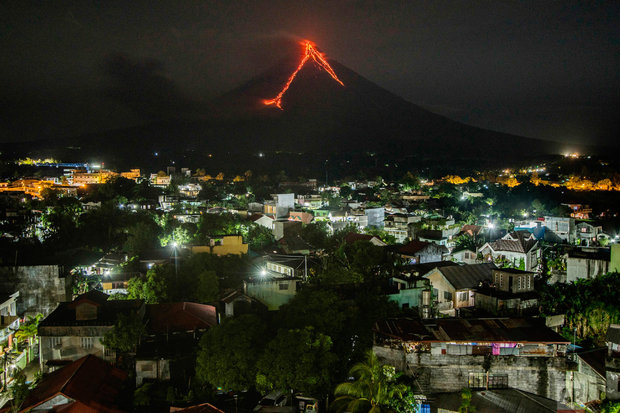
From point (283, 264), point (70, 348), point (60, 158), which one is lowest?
point (70, 348)

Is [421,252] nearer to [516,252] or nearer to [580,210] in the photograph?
[516,252]

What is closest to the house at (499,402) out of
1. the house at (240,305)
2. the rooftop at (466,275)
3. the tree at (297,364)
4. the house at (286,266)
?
the tree at (297,364)

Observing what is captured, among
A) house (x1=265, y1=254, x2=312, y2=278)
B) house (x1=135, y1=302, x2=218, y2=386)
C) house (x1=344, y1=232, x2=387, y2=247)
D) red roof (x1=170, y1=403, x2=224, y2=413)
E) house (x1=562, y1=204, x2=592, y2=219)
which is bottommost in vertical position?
red roof (x1=170, y1=403, x2=224, y2=413)

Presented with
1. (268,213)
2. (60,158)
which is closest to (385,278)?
(268,213)

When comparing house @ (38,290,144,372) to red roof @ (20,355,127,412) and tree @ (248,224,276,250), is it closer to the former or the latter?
red roof @ (20,355,127,412)

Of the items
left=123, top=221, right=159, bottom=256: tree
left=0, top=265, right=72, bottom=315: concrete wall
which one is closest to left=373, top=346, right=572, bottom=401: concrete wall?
left=0, top=265, right=72, bottom=315: concrete wall

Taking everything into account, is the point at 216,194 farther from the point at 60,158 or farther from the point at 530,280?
the point at 60,158
